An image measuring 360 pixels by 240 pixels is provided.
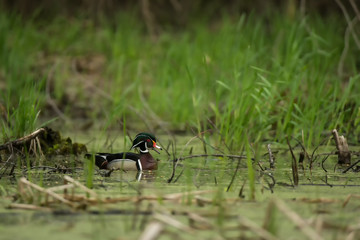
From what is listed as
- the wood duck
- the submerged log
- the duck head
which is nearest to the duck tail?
the wood duck

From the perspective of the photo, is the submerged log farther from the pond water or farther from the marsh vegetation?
→ the pond water

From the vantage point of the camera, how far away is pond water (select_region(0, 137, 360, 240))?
3.31 metres

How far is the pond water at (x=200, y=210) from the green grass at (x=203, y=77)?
1.04 metres

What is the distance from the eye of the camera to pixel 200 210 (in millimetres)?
3830

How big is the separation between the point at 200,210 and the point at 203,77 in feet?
16.1

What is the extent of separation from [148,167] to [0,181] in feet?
4.15

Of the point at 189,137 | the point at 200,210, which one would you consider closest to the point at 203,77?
the point at 189,137

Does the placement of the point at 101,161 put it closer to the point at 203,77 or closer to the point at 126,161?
the point at 126,161

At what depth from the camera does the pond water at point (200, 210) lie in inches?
130

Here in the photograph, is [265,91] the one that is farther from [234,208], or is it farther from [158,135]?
[234,208]

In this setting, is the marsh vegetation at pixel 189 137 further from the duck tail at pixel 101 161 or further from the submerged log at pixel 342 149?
the duck tail at pixel 101 161

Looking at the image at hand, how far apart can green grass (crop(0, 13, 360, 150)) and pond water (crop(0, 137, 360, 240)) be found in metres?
1.04

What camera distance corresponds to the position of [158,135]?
817cm

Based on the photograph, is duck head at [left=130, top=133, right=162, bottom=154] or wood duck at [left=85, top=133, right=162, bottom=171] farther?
duck head at [left=130, top=133, right=162, bottom=154]
